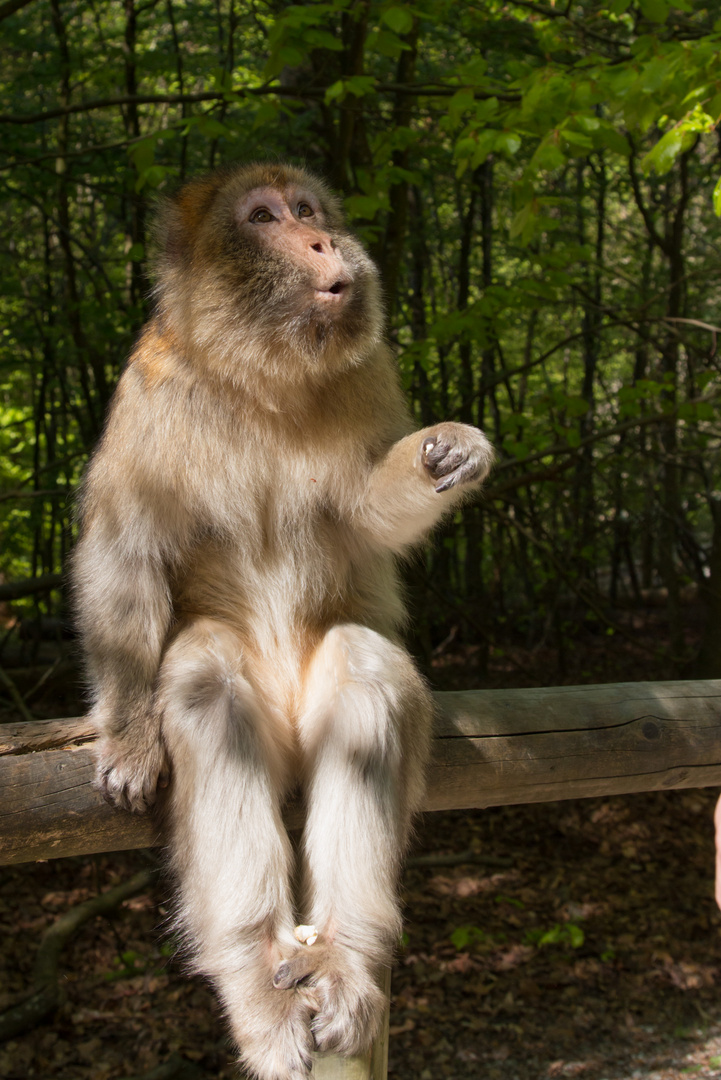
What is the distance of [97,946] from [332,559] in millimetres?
3810

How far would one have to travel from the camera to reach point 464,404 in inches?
264

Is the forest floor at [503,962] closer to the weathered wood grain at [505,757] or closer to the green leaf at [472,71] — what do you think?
the weathered wood grain at [505,757]

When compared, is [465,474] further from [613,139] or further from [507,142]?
[613,139]

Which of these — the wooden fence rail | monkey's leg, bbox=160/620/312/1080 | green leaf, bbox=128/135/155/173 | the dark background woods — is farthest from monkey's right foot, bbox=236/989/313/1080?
green leaf, bbox=128/135/155/173

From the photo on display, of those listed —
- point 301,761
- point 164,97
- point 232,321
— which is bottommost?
point 301,761

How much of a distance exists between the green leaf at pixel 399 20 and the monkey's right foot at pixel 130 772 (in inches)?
133

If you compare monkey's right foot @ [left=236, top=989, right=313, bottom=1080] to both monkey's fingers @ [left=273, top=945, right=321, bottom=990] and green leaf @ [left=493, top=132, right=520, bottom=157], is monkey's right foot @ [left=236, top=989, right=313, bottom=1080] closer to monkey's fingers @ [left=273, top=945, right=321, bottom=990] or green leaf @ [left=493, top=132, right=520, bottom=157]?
monkey's fingers @ [left=273, top=945, right=321, bottom=990]

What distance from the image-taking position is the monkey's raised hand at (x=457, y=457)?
2531mm

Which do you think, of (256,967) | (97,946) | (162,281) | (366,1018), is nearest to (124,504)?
(162,281)

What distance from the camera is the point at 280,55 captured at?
13.4ft

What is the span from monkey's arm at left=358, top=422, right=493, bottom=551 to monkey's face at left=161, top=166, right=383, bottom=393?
0.35 meters

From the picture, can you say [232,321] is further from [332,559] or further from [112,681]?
[112,681]

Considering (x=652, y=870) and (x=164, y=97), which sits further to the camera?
(x=652, y=870)

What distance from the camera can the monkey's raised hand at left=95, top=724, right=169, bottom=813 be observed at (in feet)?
8.11
